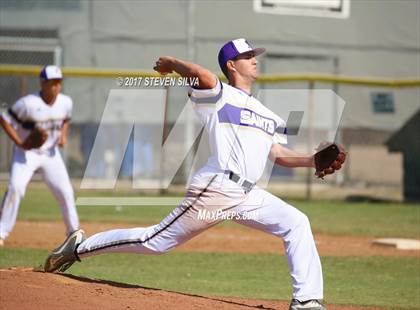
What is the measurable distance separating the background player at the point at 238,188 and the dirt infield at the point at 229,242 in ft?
16.0

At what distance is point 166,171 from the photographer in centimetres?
1984

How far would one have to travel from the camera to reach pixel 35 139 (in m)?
10.8

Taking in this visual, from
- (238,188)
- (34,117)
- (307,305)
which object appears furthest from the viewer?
(34,117)

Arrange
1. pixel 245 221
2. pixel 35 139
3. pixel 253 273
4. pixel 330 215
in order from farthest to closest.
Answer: pixel 330 215, pixel 35 139, pixel 253 273, pixel 245 221

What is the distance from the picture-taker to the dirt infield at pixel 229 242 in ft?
37.6

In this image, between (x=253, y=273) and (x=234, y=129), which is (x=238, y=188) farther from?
(x=253, y=273)

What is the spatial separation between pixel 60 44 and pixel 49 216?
22.6 feet

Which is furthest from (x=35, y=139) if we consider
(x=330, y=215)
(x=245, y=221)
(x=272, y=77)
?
(x=272, y=77)

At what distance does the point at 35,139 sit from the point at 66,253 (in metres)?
4.05

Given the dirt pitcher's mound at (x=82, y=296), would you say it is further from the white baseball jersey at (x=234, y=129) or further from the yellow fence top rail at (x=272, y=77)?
the yellow fence top rail at (x=272, y=77)

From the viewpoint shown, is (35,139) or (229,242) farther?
(229,242)

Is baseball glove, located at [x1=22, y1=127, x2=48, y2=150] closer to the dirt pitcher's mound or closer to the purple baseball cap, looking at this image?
the dirt pitcher's mound

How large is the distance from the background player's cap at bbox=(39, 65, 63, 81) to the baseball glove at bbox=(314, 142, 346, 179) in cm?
499

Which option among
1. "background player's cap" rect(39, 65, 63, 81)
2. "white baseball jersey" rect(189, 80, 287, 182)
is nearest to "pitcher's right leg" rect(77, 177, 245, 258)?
"white baseball jersey" rect(189, 80, 287, 182)
